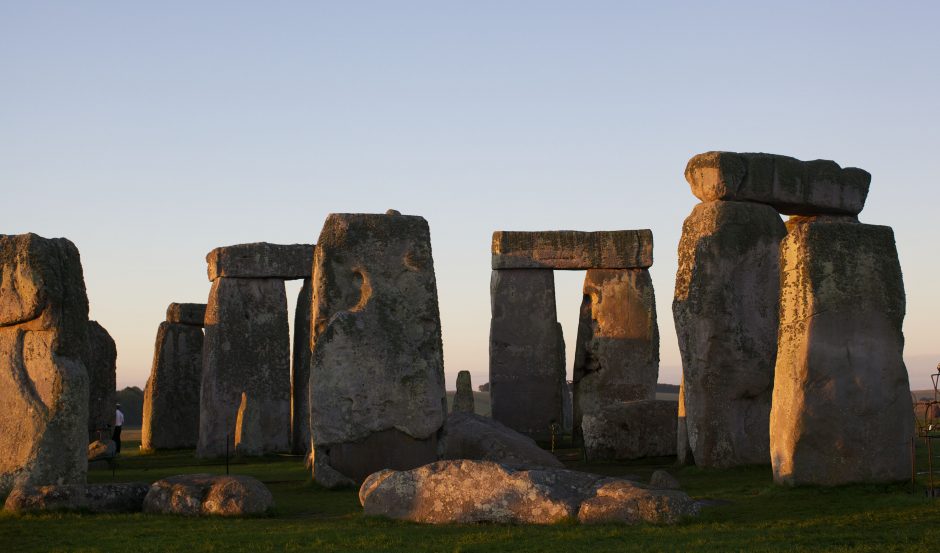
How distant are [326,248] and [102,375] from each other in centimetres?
1042

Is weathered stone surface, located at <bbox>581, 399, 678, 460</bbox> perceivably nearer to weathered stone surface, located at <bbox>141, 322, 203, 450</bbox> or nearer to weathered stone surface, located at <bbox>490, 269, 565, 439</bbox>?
weathered stone surface, located at <bbox>490, 269, 565, 439</bbox>

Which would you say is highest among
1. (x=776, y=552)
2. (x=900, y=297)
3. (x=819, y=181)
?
(x=819, y=181)

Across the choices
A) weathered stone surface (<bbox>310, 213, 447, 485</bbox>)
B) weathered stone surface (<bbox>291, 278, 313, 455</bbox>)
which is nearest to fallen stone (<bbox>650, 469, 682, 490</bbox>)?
weathered stone surface (<bbox>310, 213, 447, 485</bbox>)

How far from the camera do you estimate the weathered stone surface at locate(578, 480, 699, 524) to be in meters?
10.1

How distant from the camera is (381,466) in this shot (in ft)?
47.6

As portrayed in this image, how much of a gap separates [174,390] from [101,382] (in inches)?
72.1

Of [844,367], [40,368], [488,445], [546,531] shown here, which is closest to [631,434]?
[488,445]

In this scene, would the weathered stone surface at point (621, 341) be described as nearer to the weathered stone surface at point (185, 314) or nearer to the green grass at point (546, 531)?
the weathered stone surface at point (185, 314)

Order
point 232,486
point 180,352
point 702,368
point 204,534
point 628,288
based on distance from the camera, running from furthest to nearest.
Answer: point 180,352 < point 628,288 < point 702,368 < point 232,486 < point 204,534

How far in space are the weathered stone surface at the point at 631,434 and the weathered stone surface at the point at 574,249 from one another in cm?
615

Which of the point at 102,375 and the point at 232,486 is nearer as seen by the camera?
the point at 232,486

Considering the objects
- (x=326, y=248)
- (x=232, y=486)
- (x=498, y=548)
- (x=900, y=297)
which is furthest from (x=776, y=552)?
(x=326, y=248)

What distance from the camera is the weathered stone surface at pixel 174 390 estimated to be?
24.8 m

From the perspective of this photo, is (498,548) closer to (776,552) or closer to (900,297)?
(776,552)
